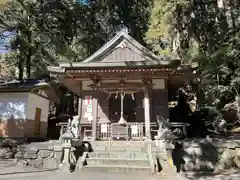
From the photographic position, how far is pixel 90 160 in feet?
28.3

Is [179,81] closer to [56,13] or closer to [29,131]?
[29,131]

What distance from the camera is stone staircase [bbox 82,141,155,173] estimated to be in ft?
26.3

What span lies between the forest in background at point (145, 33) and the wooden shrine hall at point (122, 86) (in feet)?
7.68

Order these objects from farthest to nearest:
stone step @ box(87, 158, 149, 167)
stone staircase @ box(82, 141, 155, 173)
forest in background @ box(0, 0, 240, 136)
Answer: forest in background @ box(0, 0, 240, 136)
stone step @ box(87, 158, 149, 167)
stone staircase @ box(82, 141, 155, 173)

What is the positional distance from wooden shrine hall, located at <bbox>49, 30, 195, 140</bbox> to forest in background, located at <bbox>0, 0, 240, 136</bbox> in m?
2.34

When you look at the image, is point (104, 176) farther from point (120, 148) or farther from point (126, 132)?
point (126, 132)

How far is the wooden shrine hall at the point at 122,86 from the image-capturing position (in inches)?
417

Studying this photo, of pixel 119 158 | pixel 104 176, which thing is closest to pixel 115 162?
pixel 119 158

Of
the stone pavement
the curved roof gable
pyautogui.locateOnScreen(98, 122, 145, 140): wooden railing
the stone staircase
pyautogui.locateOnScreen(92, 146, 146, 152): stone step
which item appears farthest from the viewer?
the curved roof gable

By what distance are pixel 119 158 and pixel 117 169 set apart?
0.66 m

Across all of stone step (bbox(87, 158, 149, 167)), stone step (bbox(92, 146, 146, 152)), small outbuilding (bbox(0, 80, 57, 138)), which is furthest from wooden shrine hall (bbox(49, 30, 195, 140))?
small outbuilding (bbox(0, 80, 57, 138))

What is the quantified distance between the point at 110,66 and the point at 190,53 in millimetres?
7231

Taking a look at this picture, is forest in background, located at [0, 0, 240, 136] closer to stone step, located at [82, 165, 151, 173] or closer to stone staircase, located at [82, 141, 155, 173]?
stone staircase, located at [82, 141, 155, 173]

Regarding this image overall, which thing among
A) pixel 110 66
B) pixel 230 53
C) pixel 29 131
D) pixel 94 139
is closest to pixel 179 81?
pixel 230 53
